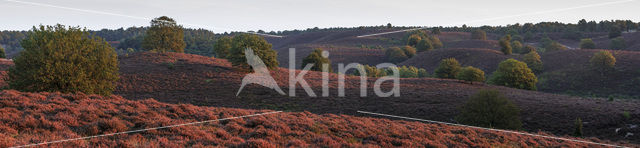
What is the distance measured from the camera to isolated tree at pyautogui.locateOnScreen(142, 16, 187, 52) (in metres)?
56.4

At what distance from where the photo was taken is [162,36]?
2249 inches

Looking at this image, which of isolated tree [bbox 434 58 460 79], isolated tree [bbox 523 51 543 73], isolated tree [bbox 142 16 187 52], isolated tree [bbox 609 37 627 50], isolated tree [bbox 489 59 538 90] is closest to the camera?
isolated tree [bbox 489 59 538 90]

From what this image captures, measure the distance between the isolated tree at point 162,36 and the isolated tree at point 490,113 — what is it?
49.1 meters

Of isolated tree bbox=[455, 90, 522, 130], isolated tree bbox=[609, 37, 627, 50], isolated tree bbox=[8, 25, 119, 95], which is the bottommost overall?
isolated tree bbox=[455, 90, 522, 130]

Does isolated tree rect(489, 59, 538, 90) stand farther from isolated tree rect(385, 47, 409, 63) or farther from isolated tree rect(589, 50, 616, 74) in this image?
isolated tree rect(385, 47, 409, 63)

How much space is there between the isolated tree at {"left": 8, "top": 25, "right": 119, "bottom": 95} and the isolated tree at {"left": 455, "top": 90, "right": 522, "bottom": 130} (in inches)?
1077

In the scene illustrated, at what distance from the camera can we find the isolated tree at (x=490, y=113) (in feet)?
81.2

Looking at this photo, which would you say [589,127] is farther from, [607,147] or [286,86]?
[286,86]

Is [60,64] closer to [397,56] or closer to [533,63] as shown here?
[533,63]

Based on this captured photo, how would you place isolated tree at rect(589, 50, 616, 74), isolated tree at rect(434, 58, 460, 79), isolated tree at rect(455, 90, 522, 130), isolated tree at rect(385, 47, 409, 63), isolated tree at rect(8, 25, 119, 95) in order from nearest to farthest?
isolated tree at rect(8, 25, 119, 95)
isolated tree at rect(455, 90, 522, 130)
isolated tree at rect(434, 58, 460, 79)
isolated tree at rect(589, 50, 616, 74)
isolated tree at rect(385, 47, 409, 63)

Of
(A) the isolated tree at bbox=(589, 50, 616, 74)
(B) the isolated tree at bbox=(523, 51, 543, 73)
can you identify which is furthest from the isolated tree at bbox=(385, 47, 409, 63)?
(A) the isolated tree at bbox=(589, 50, 616, 74)

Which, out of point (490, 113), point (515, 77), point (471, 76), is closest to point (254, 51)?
point (490, 113)

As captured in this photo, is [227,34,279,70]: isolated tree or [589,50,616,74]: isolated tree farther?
[589,50,616,74]: isolated tree

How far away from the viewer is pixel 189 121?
1406 centimetres
